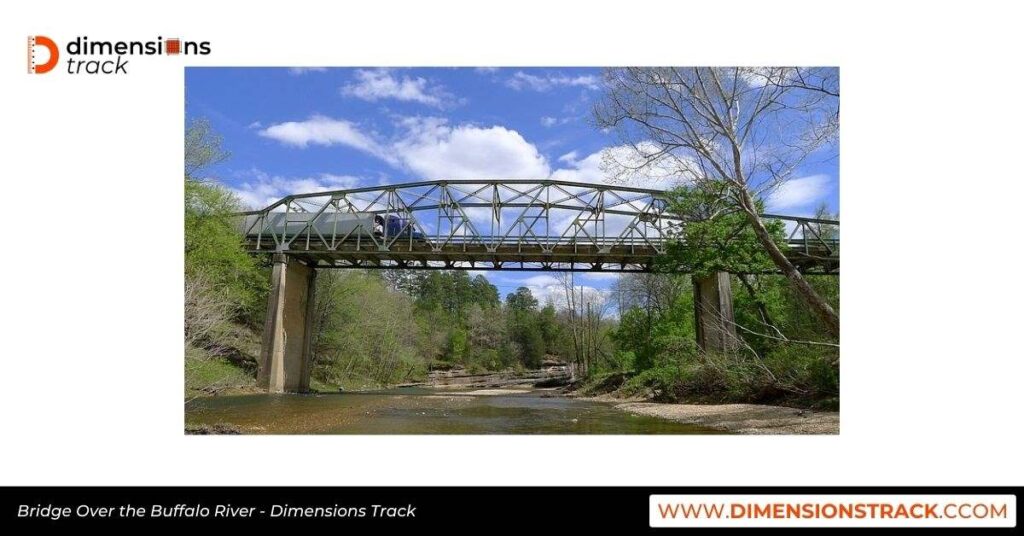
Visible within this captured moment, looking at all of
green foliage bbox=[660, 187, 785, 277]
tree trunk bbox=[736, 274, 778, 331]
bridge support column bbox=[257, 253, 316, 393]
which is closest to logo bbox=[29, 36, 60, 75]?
green foliage bbox=[660, 187, 785, 277]

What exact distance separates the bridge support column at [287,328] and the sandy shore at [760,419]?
23.1m

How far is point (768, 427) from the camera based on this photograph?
13047mm

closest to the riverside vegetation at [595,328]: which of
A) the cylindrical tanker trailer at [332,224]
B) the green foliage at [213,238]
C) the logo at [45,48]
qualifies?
the green foliage at [213,238]

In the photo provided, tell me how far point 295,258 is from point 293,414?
62.3 ft

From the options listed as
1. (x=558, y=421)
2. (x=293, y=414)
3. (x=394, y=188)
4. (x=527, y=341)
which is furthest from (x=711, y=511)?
(x=527, y=341)

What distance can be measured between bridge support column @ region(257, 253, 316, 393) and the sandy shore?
2314 centimetres

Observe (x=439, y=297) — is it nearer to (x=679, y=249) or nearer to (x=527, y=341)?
(x=527, y=341)

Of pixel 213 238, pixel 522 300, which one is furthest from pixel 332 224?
pixel 522 300

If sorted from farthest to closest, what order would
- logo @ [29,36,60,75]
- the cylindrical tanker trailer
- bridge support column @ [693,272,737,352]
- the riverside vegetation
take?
the cylindrical tanker trailer → bridge support column @ [693,272,737,352] → the riverside vegetation → logo @ [29,36,60,75]

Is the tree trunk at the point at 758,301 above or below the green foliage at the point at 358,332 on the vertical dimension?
above

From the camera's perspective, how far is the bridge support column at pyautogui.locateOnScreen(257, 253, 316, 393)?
33250 millimetres

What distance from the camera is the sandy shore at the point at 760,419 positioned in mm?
12198

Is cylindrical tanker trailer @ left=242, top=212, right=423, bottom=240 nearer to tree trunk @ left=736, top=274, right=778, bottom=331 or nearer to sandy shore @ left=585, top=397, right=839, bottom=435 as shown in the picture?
tree trunk @ left=736, top=274, right=778, bottom=331

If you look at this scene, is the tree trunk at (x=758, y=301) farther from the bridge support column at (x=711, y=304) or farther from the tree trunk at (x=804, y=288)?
the tree trunk at (x=804, y=288)
